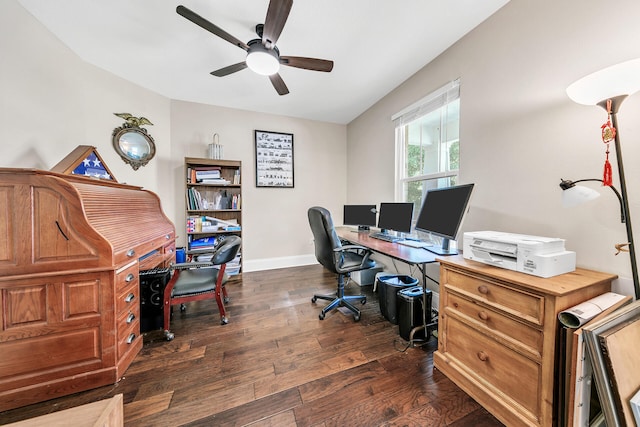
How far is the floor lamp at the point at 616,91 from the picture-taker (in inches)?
34.3

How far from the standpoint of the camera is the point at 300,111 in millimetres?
3400

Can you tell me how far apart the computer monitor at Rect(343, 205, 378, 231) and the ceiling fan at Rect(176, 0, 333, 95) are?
1.81m

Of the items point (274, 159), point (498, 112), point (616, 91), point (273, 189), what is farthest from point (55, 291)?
point (498, 112)

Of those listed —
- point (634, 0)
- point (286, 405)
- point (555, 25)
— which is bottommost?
point (286, 405)

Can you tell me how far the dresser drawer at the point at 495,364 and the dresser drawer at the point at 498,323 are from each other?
56 millimetres

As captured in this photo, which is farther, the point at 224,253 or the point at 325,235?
the point at 325,235

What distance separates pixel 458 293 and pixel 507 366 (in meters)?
0.39

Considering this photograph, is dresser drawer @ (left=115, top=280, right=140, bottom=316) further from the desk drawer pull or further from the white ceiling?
the desk drawer pull

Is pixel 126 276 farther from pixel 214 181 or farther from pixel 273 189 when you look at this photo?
pixel 273 189

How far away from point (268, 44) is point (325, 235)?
1.68 meters

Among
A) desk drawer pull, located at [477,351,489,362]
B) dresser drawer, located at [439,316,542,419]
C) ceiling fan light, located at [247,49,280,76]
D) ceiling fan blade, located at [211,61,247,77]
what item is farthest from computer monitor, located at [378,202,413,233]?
ceiling fan blade, located at [211,61,247,77]

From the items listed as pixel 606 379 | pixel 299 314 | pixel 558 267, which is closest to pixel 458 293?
pixel 558 267

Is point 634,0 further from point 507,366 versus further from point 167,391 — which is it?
point 167,391

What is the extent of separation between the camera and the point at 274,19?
1426mm
